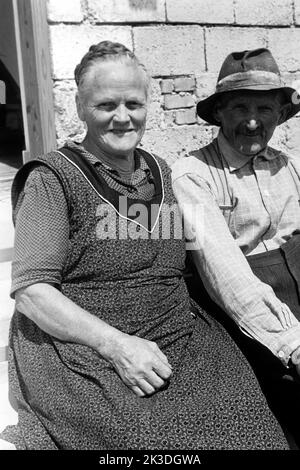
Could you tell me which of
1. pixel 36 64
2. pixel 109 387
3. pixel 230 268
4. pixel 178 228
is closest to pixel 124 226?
pixel 178 228

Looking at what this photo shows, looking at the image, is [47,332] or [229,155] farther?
[229,155]

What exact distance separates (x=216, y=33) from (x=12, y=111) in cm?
513

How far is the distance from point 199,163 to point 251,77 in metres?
0.43

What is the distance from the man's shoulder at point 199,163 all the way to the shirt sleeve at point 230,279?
0.07m

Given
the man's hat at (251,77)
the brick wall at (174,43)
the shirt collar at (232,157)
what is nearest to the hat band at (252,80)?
the man's hat at (251,77)

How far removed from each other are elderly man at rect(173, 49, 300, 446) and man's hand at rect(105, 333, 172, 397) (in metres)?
0.46

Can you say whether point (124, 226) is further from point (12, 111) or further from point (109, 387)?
point (12, 111)

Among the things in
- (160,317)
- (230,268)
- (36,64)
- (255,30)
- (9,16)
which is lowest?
(160,317)

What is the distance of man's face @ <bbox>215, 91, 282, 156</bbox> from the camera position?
2.44 meters

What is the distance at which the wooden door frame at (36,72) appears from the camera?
10.1 feet

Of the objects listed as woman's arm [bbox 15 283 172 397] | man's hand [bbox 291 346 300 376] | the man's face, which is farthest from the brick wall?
man's hand [bbox 291 346 300 376]

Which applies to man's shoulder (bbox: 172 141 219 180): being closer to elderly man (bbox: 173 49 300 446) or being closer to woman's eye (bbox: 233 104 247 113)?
elderly man (bbox: 173 49 300 446)

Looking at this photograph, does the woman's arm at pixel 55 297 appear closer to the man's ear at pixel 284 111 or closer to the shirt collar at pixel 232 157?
the shirt collar at pixel 232 157

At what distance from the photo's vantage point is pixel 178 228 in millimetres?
2275
